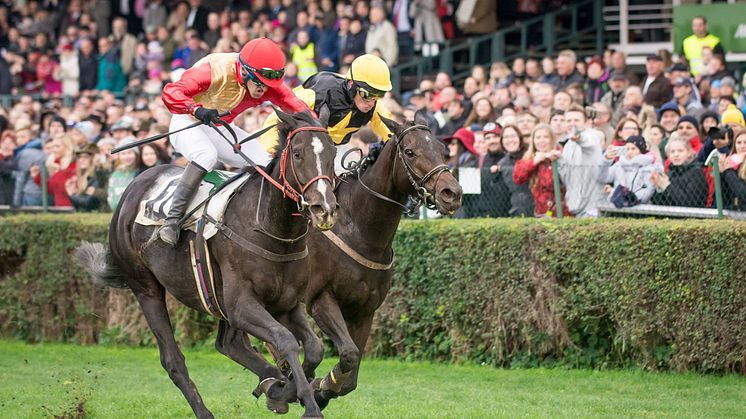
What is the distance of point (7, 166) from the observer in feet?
45.6

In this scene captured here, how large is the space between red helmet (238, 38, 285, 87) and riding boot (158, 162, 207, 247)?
74 cm

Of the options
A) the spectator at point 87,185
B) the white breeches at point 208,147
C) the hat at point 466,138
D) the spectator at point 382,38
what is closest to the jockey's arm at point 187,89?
the white breeches at point 208,147

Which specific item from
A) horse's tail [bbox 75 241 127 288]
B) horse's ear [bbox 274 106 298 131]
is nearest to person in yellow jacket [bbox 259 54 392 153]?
horse's ear [bbox 274 106 298 131]

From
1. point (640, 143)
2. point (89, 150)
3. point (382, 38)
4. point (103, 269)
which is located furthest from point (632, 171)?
point (382, 38)

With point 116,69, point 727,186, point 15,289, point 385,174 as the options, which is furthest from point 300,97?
point 116,69

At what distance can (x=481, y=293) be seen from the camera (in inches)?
398

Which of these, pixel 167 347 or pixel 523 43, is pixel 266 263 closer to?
pixel 167 347

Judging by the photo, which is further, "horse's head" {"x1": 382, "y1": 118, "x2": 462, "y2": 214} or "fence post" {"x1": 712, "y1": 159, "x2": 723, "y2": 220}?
"fence post" {"x1": 712, "y1": 159, "x2": 723, "y2": 220}

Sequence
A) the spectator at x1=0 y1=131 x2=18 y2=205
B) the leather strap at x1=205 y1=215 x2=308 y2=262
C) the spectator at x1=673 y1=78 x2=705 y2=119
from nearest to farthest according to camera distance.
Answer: the leather strap at x1=205 y1=215 x2=308 y2=262 < the spectator at x1=673 y1=78 x2=705 y2=119 < the spectator at x1=0 y1=131 x2=18 y2=205

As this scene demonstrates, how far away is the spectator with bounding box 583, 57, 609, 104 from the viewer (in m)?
13.3

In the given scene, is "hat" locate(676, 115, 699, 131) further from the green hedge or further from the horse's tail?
the horse's tail

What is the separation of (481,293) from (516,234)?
0.62m

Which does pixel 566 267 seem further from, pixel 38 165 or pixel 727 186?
pixel 38 165

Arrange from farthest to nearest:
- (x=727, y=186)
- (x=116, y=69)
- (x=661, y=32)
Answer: (x=116, y=69)
(x=661, y=32)
(x=727, y=186)
